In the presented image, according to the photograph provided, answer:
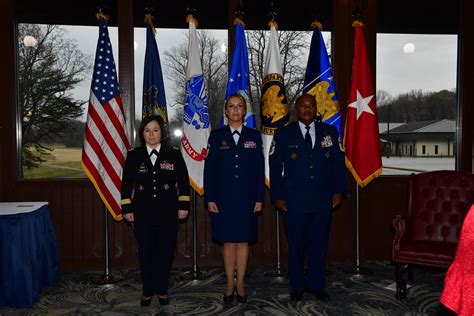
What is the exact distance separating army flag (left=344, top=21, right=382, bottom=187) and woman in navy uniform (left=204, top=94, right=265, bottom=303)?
119cm

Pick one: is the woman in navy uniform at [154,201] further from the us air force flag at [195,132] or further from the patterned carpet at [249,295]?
the us air force flag at [195,132]

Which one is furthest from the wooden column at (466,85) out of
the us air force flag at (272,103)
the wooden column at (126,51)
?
the wooden column at (126,51)

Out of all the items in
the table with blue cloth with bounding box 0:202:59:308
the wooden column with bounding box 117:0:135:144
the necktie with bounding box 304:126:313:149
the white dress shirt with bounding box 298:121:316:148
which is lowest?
the table with blue cloth with bounding box 0:202:59:308

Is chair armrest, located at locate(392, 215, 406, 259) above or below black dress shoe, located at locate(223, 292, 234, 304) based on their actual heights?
above

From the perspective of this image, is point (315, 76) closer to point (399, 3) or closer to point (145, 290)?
point (399, 3)

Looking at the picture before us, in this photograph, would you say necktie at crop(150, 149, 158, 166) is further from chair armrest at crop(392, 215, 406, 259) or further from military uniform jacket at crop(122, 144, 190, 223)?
chair armrest at crop(392, 215, 406, 259)

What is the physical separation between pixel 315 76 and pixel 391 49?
1.20 m

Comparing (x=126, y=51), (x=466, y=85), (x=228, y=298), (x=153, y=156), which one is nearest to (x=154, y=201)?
(x=153, y=156)

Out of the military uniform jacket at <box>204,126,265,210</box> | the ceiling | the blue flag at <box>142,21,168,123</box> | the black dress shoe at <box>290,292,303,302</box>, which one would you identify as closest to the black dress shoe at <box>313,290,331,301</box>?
the black dress shoe at <box>290,292,303,302</box>

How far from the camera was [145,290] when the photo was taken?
11.3 feet

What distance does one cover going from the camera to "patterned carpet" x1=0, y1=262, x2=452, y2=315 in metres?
3.32

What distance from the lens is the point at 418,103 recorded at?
4.97 m

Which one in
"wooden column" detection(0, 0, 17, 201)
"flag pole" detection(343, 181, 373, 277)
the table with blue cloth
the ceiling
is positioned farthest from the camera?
the ceiling

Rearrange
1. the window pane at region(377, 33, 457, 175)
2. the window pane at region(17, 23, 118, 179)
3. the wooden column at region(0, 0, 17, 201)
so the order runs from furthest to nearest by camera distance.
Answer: the window pane at region(377, 33, 457, 175) < the window pane at region(17, 23, 118, 179) < the wooden column at region(0, 0, 17, 201)
